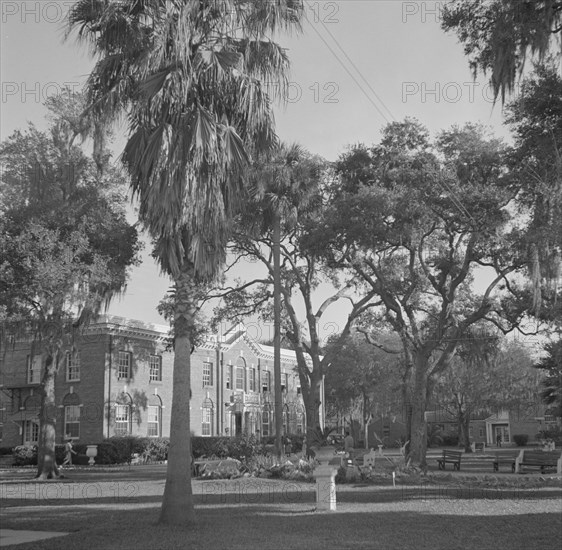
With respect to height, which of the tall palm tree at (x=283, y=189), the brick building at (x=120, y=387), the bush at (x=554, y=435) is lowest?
the bush at (x=554, y=435)

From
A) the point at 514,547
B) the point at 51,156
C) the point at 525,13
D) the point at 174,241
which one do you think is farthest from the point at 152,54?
the point at 51,156

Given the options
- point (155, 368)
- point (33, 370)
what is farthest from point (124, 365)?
point (33, 370)

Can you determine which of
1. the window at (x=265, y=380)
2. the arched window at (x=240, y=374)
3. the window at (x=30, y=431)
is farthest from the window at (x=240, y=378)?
the window at (x=30, y=431)

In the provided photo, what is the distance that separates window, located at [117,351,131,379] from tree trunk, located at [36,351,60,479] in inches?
633

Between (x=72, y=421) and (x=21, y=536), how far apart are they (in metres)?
31.8

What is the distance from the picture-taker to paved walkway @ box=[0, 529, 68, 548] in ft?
37.5

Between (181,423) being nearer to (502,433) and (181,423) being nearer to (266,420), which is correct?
(266,420)

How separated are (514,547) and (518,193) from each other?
45.8 feet

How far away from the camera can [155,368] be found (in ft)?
150

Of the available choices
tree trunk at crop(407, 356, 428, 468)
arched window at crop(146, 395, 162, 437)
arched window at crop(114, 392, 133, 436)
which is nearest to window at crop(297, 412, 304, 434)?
arched window at crop(146, 395, 162, 437)

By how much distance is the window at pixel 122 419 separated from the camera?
42.4m

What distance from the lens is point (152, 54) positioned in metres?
13.3

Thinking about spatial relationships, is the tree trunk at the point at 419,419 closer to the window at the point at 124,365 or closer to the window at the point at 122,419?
the window at the point at 122,419

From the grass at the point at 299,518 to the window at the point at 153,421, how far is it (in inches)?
928
